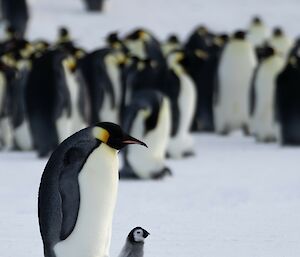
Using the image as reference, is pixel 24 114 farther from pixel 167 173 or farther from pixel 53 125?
pixel 167 173

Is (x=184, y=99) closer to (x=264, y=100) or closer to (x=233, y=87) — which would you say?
(x=264, y=100)

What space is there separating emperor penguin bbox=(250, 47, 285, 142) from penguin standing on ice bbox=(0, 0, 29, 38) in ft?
28.7

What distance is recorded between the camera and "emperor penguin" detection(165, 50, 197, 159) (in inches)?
394

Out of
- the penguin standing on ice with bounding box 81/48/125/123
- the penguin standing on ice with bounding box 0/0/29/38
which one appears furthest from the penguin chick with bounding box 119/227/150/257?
the penguin standing on ice with bounding box 0/0/29/38

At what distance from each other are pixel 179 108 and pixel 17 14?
10467 mm

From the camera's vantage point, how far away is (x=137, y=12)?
22.8 metres

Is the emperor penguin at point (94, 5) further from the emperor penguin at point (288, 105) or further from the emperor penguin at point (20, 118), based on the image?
the emperor penguin at point (288, 105)

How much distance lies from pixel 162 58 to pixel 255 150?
2897mm

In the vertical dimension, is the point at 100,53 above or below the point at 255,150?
above

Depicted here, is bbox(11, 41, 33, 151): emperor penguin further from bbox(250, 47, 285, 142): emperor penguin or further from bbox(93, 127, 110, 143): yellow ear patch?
bbox(93, 127, 110, 143): yellow ear patch

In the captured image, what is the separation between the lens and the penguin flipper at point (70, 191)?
14.3 ft

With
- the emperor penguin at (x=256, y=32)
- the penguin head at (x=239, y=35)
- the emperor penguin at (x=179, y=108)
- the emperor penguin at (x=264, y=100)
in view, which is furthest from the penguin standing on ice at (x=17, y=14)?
the emperor penguin at (x=179, y=108)

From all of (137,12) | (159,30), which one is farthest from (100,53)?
(137,12)

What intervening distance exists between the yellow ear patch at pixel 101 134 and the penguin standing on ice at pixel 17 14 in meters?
15.4
